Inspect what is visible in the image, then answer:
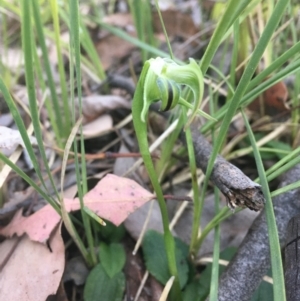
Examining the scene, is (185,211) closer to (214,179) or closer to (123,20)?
(214,179)

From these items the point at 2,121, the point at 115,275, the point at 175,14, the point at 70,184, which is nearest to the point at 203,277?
the point at 115,275

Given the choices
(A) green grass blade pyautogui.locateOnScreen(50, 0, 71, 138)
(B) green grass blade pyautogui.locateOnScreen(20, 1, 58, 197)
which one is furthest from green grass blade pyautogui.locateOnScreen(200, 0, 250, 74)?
(A) green grass blade pyautogui.locateOnScreen(50, 0, 71, 138)

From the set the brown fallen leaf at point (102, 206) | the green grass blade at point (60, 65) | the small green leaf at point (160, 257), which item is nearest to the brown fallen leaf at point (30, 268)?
the brown fallen leaf at point (102, 206)

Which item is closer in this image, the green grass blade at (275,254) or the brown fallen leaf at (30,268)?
the green grass blade at (275,254)

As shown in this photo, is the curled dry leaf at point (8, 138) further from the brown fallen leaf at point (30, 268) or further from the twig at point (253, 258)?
the twig at point (253, 258)

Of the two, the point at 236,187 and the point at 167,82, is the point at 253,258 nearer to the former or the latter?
the point at 236,187

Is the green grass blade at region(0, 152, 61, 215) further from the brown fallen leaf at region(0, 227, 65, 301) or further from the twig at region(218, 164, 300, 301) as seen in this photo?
the twig at region(218, 164, 300, 301)
